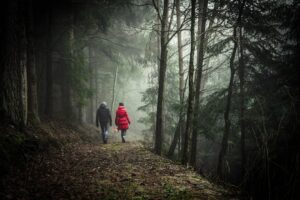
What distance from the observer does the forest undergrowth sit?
5.66 meters

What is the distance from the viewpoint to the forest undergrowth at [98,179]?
18.6 feet

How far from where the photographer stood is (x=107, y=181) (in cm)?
665

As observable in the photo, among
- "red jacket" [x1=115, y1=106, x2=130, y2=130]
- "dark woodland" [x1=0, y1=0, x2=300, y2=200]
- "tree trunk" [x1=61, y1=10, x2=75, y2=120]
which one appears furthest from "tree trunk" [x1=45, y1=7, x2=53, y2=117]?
"red jacket" [x1=115, y1=106, x2=130, y2=130]

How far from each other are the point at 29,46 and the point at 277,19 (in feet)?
33.9

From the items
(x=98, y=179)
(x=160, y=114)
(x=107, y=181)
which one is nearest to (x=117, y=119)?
(x=160, y=114)

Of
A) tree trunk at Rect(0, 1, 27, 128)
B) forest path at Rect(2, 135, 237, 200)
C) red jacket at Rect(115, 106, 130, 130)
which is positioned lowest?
forest path at Rect(2, 135, 237, 200)

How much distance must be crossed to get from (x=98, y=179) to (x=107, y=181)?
0.28 metres

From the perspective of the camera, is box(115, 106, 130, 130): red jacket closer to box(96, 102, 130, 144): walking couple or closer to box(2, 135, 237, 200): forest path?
box(96, 102, 130, 144): walking couple

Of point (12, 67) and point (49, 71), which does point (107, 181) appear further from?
point (49, 71)

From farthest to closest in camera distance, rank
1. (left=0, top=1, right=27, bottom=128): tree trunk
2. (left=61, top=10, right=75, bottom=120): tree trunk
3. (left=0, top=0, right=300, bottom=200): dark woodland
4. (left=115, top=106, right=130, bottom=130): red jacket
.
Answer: (left=61, top=10, right=75, bottom=120): tree trunk, (left=115, top=106, right=130, bottom=130): red jacket, (left=0, top=1, right=27, bottom=128): tree trunk, (left=0, top=0, right=300, bottom=200): dark woodland

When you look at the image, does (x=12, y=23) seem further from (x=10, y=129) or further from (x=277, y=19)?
(x=277, y=19)

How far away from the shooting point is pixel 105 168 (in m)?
7.98

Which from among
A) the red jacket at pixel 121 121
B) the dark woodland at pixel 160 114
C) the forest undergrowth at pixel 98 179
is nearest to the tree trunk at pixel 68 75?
the dark woodland at pixel 160 114

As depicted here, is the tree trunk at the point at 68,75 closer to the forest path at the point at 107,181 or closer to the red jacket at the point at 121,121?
the red jacket at the point at 121,121
